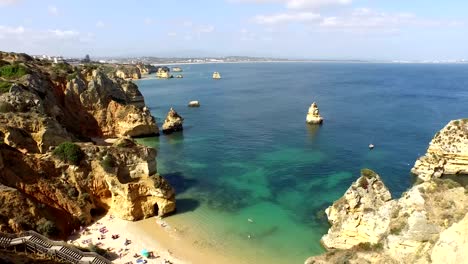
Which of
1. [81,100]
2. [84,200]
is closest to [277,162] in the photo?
[84,200]

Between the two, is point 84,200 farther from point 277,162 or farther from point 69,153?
point 277,162

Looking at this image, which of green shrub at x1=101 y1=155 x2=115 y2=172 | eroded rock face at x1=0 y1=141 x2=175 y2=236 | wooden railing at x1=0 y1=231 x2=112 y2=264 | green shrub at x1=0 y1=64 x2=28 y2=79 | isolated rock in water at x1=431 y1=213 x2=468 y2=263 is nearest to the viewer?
isolated rock in water at x1=431 y1=213 x2=468 y2=263

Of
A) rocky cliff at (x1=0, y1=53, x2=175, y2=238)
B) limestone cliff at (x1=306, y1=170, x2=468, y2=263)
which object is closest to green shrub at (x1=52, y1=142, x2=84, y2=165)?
rocky cliff at (x1=0, y1=53, x2=175, y2=238)

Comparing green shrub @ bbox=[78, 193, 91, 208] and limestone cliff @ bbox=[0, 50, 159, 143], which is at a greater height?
limestone cliff @ bbox=[0, 50, 159, 143]

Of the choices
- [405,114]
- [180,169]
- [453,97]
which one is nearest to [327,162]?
[180,169]

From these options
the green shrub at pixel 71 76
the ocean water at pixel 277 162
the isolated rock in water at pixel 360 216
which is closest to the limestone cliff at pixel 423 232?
the isolated rock in water at pixel 360 216

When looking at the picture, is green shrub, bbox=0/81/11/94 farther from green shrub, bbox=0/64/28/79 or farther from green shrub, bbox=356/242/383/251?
green shrub, bbox=356/242/383/251

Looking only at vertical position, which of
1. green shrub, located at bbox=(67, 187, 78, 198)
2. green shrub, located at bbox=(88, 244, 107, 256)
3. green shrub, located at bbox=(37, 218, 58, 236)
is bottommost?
green shrub, located at bbox=(88, 244, 107, 256)
